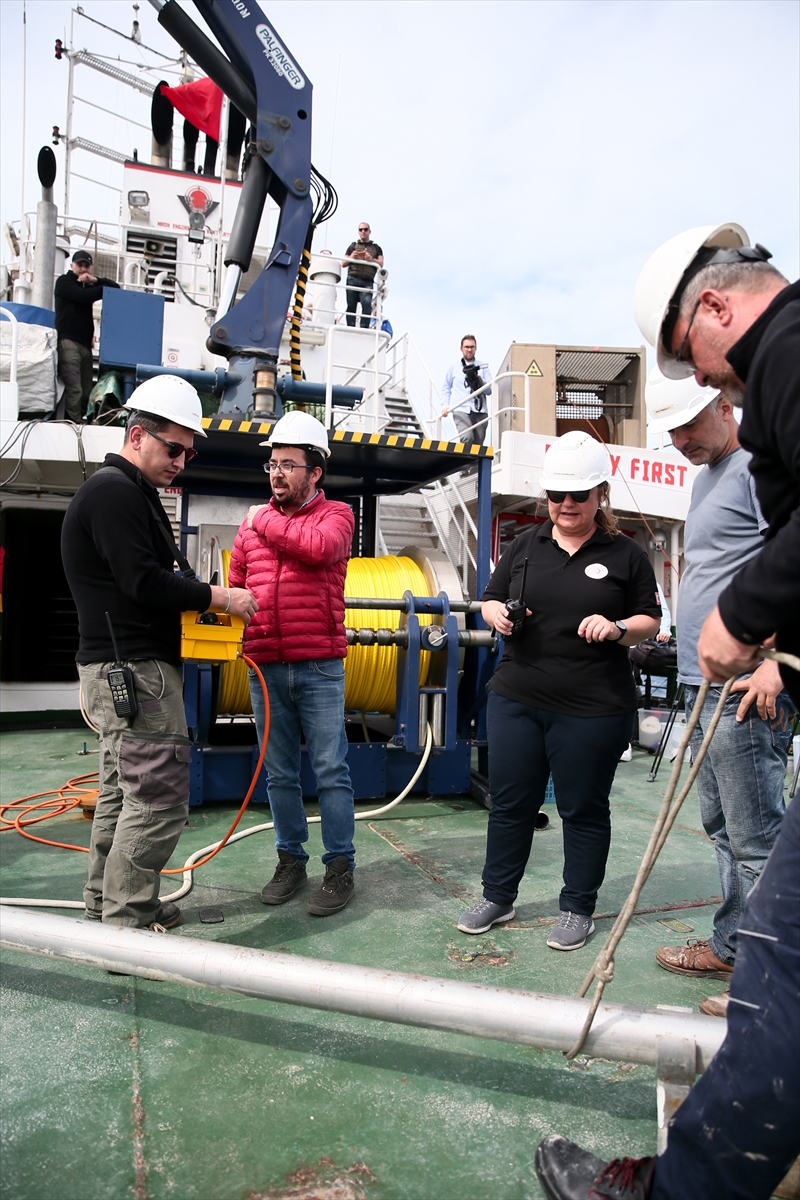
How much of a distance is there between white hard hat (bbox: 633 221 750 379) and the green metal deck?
190 cm

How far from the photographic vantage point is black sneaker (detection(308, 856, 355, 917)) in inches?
132

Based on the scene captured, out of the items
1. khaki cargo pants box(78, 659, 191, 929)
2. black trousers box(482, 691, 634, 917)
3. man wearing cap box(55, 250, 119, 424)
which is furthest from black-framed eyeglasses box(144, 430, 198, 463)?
man wearing cap box(55, 250, 119, 424)

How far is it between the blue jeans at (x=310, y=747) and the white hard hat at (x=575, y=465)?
1257 millimetres

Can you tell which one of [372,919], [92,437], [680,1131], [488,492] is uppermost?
[92,437]

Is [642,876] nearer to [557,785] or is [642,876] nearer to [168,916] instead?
[557,785]

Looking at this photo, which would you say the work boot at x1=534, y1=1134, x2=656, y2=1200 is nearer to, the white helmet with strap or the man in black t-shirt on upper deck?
the white helmet with strap

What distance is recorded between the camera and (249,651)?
352cm

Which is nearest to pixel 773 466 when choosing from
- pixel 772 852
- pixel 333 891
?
pixel 772 852

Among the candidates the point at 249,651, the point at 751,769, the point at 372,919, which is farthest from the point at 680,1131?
the point at 249,651

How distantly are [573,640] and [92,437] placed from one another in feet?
20.2

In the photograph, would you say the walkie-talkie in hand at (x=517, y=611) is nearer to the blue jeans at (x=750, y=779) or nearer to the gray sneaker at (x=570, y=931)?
the blue jeans at (x=750, y=779)

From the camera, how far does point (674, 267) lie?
5.52ft

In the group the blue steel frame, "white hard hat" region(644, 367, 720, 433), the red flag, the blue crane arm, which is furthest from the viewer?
the red flag

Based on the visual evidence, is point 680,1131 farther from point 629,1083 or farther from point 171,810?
point 171,810
